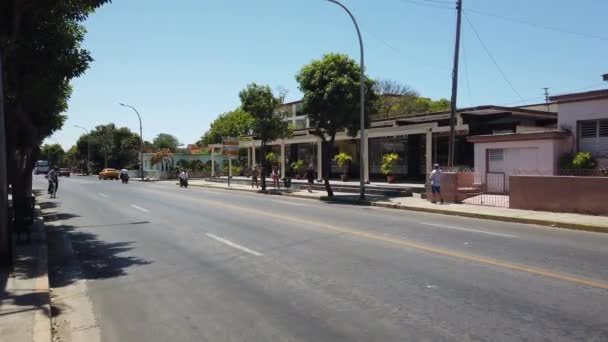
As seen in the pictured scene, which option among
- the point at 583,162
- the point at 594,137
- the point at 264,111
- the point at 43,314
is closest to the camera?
the point at 43,314

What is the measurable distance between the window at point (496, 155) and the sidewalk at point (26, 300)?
19.0 m

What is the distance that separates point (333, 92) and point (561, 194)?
11.8 metres

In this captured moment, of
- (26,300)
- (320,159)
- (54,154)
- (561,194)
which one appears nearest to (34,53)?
(26,300)

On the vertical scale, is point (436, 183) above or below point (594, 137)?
below

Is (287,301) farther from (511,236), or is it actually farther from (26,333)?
(511,236)

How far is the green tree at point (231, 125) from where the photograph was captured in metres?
76.1

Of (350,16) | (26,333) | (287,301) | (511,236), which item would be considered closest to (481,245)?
(511,236)

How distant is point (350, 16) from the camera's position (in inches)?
901

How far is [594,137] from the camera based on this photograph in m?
20.0

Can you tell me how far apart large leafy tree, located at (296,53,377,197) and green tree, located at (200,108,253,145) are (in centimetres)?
4780

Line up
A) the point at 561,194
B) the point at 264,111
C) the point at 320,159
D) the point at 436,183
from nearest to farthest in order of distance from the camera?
the point at 561,194 < the point at 436,183 < the point at 264,111 < the point at 320,159

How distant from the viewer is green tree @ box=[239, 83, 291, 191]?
31.0 metres

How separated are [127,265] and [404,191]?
1845cm

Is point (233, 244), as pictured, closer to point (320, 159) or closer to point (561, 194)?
point (561, 194)
